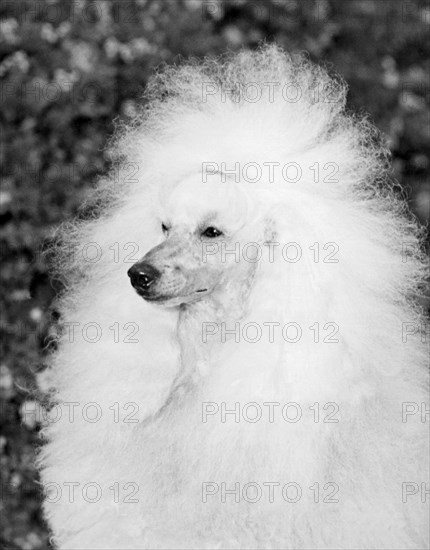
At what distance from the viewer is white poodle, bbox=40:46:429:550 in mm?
2178

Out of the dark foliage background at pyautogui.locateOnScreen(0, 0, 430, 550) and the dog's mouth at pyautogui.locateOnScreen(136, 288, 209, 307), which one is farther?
the dark foliage background at pyautogui.locateOnScreen(0, 0, 430, 550)

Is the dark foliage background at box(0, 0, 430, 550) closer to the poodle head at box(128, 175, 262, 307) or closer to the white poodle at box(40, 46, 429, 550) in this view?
the white poodle at box(40, 46, 429, 550)

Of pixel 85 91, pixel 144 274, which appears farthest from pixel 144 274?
pixel 85 91

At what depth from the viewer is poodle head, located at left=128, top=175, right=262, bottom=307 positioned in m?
2.13

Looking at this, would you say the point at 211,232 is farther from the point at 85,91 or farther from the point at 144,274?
the point at 85,91

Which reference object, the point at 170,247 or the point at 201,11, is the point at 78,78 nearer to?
the point at 201,11

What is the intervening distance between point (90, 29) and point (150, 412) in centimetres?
236

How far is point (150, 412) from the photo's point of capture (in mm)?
2266

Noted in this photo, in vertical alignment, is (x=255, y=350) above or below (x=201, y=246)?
below

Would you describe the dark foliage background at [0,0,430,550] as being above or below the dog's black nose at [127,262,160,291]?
above

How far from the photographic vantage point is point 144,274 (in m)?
2.10

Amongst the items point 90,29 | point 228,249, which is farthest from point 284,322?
point 90,29

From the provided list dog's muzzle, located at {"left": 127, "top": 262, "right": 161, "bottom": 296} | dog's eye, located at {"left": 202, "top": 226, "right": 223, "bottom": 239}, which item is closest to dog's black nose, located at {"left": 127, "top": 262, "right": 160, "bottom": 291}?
dog's muzzle, located at {"left": 127, "top": 262, "right": 161, "bottom": 296}

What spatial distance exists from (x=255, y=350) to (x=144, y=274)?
11.6 inches
